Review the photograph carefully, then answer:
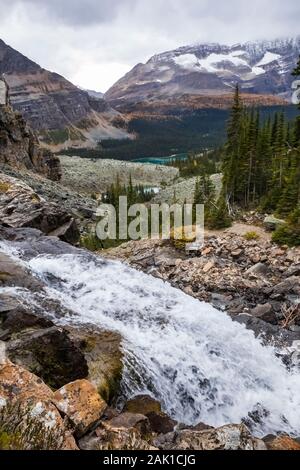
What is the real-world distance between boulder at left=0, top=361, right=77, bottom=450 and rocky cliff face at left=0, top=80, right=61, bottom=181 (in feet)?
287

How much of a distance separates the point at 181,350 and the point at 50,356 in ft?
16.3

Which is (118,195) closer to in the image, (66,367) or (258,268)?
(258,268)

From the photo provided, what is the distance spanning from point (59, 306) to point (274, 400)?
782 cm

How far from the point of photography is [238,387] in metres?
14.2

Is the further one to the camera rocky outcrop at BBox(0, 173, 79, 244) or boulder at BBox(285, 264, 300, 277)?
rocky outcrop at BBox(0, 173, 79, 244)

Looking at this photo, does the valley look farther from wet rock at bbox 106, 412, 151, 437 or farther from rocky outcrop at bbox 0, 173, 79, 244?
Answer: rocky outcrop at bbox 0, 173, 79, 244

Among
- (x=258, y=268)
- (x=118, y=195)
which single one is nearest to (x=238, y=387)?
(x=258, y=268)

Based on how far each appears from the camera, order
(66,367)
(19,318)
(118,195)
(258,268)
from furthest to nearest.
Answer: (118,195), (258,268), (19,318), (66,367)

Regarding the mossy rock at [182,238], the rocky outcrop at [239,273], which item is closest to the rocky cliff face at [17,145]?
the mossy rock at [182,238]

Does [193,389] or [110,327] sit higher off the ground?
[110,327]

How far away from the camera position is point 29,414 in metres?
7.71

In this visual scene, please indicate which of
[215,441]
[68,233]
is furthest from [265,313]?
[68,233]

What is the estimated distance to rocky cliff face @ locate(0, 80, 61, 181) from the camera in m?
94.3

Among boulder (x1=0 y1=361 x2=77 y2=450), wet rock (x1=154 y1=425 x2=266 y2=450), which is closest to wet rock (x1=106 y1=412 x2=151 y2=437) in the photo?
wet rock (x1=154 y1=425 x2=266 y2=450)
